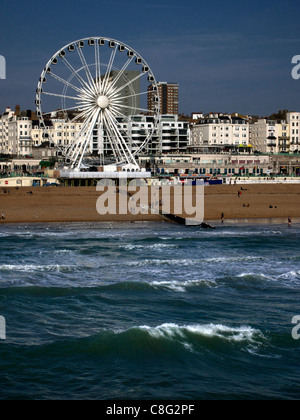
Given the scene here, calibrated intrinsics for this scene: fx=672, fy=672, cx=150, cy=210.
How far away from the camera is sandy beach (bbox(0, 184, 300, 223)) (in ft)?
149

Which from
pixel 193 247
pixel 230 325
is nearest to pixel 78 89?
pixel 193 247

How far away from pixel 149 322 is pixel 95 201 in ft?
116

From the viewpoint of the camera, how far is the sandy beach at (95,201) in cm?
4534

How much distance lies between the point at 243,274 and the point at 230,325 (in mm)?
6829

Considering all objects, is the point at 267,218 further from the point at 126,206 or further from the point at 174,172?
the point at 174,172

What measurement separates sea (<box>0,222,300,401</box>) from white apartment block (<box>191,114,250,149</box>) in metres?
76.8

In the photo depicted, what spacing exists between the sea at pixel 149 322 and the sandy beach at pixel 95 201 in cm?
1229

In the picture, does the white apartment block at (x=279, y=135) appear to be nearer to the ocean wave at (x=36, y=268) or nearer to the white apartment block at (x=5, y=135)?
the white apartment block at (x=5, y=135)

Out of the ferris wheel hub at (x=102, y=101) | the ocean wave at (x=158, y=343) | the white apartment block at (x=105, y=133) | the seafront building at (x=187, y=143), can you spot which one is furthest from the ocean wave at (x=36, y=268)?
the white apartment block at (x=105, y=133)

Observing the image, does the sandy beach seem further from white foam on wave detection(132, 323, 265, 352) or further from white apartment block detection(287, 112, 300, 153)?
white apartment block detection(287, 112, 300, 153)

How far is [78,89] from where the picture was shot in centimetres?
6231

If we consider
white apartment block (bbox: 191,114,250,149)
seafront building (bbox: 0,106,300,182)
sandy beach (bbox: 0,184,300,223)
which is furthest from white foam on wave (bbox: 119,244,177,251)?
white apartment block (bbox: 191,114,250,149)
